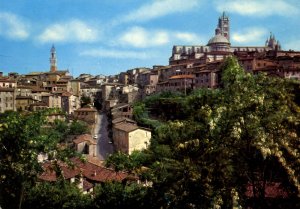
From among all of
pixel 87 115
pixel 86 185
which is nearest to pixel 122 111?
pixel 87 115

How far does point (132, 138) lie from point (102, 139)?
11636 mm

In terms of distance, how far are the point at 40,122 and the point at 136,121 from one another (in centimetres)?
4563

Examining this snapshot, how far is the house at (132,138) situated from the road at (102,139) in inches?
81.8

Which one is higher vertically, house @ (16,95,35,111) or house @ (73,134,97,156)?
house @ (16,95,35,111)

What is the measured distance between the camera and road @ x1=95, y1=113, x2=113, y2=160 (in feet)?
170

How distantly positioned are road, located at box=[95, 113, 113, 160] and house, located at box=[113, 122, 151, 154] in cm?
208

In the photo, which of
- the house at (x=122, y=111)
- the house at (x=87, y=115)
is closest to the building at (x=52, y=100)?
the house at (x=87, y=115)

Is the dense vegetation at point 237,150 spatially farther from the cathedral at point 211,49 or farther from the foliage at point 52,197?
the cathedral at point 211,49

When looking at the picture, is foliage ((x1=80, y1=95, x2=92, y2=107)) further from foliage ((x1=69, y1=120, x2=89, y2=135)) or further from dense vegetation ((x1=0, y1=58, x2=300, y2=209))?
dense vegetation ((x1=0, y1=58, x2=300, y2=209))

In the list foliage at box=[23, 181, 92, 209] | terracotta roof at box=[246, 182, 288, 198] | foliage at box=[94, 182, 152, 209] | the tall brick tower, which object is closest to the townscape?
foliage at box=[23, 181, 92, 209]

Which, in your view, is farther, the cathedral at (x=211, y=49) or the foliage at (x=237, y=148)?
the cathedral at (x=211, y=49)

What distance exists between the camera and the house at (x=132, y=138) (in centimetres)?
4869

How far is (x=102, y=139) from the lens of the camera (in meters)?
59.6

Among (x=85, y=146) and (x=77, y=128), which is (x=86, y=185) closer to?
(x=85, y=146)
